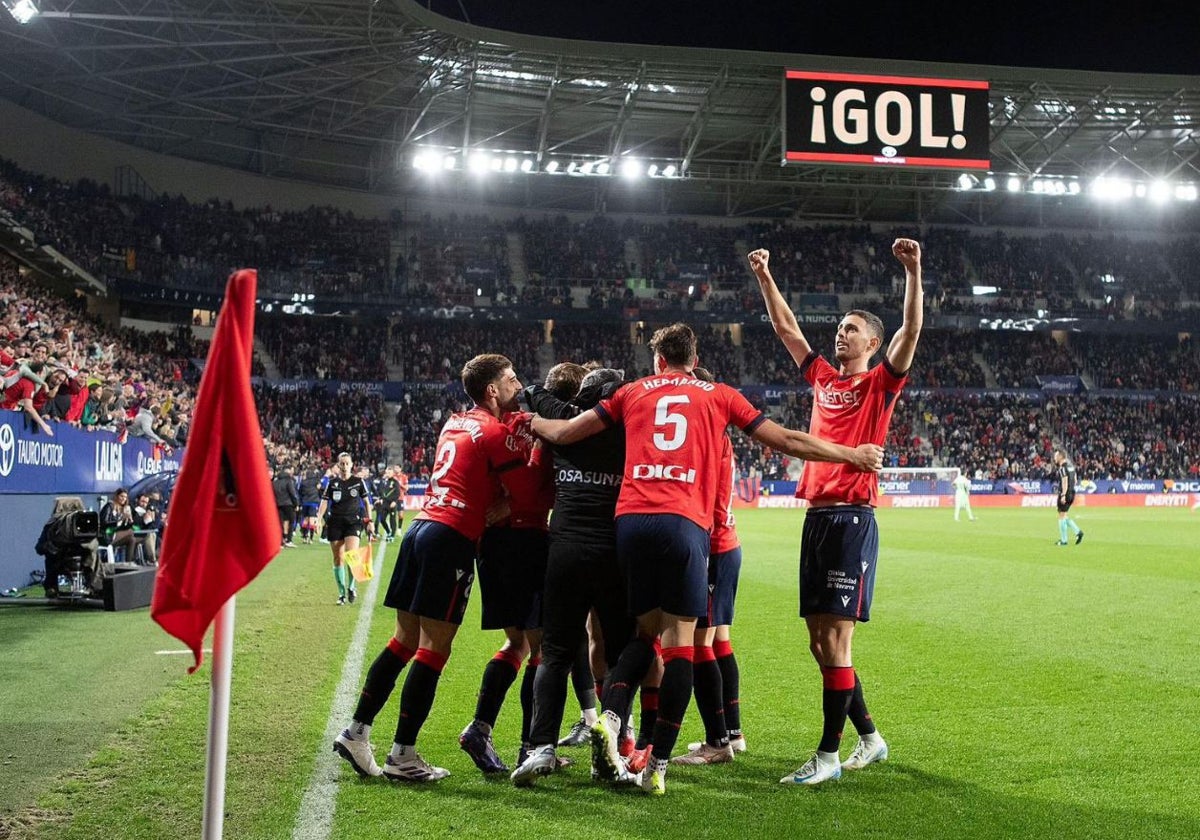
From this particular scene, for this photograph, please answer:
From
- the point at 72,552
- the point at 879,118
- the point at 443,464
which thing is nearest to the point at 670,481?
the point at 443,464

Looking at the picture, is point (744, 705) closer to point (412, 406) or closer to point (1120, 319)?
point (412, 406)

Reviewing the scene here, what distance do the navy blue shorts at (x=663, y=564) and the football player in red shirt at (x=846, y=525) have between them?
81 centimetres

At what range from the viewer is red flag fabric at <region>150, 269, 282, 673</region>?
352 cm

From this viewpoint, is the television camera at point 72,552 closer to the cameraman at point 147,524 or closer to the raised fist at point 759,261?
the cameraman at point 147,524

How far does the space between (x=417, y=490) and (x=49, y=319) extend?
679 inches

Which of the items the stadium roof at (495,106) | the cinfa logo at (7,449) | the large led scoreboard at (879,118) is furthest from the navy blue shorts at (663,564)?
the stadium roof at (495,106)

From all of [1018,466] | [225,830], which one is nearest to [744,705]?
[225,830]

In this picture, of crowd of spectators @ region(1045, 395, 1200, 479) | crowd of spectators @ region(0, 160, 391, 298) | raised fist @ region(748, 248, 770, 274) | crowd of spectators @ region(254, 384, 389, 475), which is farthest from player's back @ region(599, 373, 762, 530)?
crowd of spectators @ region(1045, 395, 1200, 479)

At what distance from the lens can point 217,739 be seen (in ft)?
11.1

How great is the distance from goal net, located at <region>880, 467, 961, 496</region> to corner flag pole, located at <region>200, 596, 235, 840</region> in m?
44.9

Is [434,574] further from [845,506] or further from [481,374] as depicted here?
[845,506]

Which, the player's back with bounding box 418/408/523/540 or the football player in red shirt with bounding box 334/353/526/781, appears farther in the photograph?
the player's back with bounding box 418/408/523/540

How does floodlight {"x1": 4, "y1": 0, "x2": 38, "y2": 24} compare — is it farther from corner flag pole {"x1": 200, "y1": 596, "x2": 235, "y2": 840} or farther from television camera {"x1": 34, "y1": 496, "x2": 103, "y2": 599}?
corner flag pole {"x1": 200, "y1": 596, "x2": 235, "y2": 840}

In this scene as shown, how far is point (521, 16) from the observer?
3638 cm
